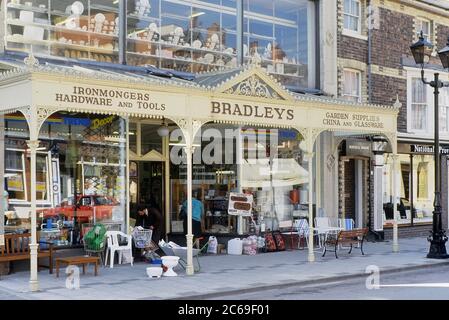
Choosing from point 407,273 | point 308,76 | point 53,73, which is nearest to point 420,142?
point 308,76

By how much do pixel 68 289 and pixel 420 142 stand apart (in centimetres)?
1439

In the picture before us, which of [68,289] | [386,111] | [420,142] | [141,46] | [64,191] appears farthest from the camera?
[420,142]

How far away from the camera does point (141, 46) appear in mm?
15703

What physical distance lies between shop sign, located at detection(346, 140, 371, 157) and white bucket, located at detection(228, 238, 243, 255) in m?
4.84

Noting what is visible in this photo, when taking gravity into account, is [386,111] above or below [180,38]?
below

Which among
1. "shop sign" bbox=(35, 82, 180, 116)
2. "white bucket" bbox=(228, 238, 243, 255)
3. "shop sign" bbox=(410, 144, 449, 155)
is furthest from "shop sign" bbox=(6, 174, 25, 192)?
"shop sign" bbox=(410, 144, 449, 155)

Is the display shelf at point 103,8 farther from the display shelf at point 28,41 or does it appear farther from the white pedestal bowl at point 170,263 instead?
the white pedestal bowl at point 170,263

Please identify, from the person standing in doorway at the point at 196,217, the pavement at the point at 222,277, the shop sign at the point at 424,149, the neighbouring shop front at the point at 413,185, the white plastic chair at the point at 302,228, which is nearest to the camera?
the pavement at the point at 222,277

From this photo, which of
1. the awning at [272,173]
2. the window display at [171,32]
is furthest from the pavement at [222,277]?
the window display at [171,32]

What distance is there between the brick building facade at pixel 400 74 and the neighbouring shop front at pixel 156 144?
9.46 ft

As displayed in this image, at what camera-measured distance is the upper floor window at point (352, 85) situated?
784 inches

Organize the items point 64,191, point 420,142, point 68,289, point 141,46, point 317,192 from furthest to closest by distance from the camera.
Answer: point 420,142 → point 317,192 → point 141,46 → point 64,191 → point 68,289

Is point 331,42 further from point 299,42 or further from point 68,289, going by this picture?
point 68,289

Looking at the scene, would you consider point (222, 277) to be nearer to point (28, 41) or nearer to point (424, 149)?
point (28, 41)
